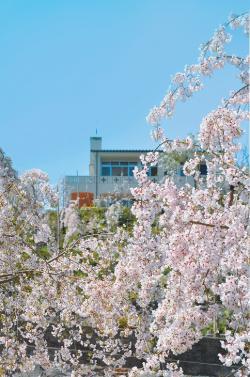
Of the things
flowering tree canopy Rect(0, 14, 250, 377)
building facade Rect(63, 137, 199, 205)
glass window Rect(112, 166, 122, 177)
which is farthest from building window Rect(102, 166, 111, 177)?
flowering tree canopy Rect(0, 14, 250, 377)

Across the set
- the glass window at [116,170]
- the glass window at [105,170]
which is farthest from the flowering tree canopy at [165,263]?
the glass window at [105,170]

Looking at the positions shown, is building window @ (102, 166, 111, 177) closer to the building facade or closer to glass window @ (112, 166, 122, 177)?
the building facade

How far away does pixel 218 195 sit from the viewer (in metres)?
4.42

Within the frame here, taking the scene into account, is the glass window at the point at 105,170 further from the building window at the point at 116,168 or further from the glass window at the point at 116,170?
the glass window at the point at 116,170

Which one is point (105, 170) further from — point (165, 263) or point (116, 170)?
point (165, 263)

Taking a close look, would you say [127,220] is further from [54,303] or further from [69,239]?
[54,303]

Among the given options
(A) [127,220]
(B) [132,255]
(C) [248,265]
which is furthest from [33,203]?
(A) [127,220]

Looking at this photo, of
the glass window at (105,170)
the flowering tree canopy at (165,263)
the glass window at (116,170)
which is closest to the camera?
the flowering tree canopy at (165,263)

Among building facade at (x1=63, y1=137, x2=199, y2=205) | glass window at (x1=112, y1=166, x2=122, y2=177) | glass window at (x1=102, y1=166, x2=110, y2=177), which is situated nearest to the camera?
building facade at (x1=63, y1=137, x2=199, y2=205)

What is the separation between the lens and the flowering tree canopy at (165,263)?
4059 mm

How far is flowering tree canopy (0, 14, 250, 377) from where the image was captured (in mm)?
4059

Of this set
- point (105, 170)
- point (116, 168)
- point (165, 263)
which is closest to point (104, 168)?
point (105, 170)

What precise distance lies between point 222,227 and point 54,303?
243cm

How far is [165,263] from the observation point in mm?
4340
